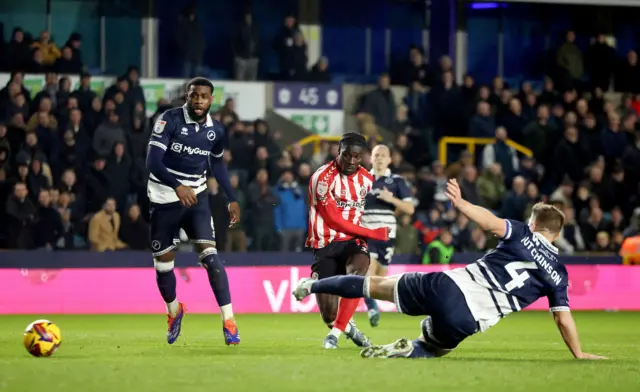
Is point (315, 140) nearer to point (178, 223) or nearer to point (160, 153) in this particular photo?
point (178, 223)

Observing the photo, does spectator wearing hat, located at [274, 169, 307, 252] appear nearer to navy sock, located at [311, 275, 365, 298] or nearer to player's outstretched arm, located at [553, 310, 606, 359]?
navy sock, located at [311, 275, 365, 298]

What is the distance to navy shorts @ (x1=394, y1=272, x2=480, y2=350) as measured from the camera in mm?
9969

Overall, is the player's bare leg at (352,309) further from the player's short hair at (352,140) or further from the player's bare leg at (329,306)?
the player's short hair at (352,140)

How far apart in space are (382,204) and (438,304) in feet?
21.0

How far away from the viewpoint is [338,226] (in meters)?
11.9

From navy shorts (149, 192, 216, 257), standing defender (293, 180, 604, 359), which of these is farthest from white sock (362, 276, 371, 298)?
navy shorts (149, 192, 216, 257)

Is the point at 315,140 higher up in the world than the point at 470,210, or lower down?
higher up

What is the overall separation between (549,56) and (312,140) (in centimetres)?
643

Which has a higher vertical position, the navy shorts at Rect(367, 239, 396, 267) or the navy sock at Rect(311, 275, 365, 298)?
the navy sock at Rect(311, 275, 365, 298)

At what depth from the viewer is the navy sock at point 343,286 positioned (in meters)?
10.2

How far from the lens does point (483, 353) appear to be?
11492 mm

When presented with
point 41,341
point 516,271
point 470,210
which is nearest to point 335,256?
point 516,271

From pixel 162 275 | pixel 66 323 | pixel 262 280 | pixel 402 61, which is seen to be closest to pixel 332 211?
pixel 162 275

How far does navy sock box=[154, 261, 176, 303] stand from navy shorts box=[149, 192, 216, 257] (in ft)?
0.43
